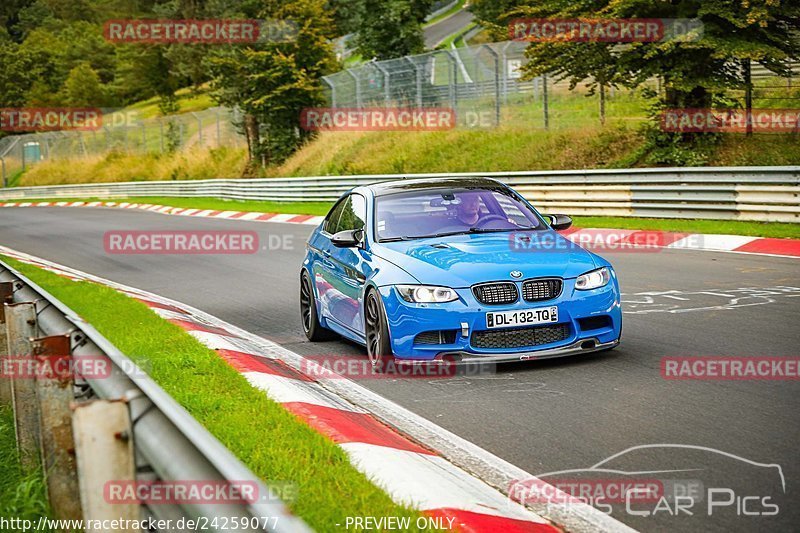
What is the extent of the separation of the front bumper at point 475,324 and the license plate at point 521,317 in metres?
0.03

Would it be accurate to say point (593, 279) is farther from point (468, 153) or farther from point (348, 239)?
point (468, 153)

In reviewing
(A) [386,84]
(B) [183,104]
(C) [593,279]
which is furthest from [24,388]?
(B) [183,104]

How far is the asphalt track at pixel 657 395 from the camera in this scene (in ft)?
16.1

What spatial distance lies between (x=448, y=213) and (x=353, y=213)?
1.01 meters

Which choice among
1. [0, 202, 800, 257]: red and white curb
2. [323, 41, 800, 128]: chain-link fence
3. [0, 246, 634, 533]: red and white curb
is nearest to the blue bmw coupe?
Result: [0, 246, 634, 533]: red and white curb

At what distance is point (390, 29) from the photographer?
157 ft

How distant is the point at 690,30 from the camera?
65.7ft

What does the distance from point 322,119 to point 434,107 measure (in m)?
10.6

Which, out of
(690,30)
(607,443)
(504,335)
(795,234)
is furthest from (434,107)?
(607,443)

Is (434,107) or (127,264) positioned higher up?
(434,107)

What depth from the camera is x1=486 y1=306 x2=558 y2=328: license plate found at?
24.7ft

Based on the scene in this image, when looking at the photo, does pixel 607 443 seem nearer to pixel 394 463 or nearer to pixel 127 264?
pixel 394 463

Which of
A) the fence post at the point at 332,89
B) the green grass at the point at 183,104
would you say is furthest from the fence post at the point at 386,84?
the green grass at the point at 183,104

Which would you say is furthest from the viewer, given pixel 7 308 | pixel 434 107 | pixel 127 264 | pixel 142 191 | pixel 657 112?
pixel 142 191
